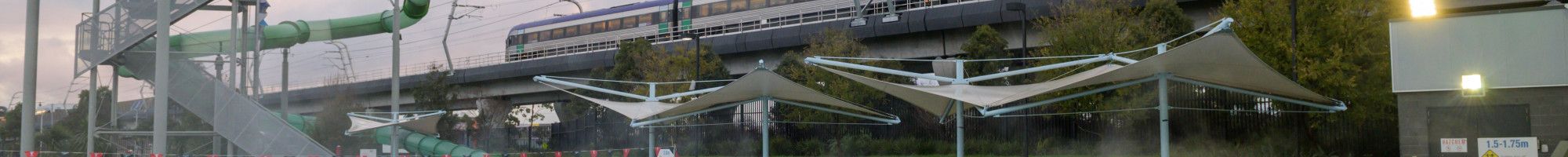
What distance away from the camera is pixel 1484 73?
18828 mm

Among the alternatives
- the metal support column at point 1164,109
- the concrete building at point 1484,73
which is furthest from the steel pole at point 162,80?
the concrete building at point 1484,73

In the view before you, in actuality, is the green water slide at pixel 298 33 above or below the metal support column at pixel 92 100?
above

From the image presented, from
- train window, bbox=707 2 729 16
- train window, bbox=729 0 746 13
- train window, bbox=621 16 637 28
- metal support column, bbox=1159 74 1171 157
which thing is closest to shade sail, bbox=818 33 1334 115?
metal support column, bbox=1159 74 1171 157

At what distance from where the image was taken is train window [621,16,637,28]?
62.1m

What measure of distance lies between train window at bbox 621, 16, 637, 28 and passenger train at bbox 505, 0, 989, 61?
0.03 meters

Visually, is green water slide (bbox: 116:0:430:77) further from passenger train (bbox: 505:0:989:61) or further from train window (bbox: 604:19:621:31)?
train window (bbox: 604:19:621:31)

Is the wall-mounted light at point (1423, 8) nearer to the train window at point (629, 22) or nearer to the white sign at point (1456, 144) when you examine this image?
the white sign at point (1456, 144)

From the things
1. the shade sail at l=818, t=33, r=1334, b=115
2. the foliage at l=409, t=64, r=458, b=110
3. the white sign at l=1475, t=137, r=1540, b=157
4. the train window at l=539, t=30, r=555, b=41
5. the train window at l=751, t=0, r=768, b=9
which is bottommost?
the white sign at l=1475, t=137, r=1540, b=157

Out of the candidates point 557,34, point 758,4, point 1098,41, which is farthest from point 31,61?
point 557,34

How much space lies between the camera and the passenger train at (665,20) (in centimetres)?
5234

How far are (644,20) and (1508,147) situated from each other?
45.8 meters

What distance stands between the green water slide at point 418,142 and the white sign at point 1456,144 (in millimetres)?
23697

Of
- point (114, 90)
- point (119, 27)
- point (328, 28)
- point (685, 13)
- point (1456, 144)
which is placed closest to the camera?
point (1456, 144)

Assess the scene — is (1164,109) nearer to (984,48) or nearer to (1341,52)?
(1341,52)
